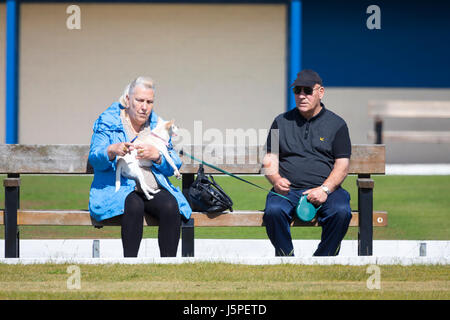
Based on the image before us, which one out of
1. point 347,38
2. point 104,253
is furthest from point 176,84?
point 104,253

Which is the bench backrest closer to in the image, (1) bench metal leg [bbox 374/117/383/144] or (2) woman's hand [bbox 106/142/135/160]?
(2) woman's hand [bbox 106/142/135/160]

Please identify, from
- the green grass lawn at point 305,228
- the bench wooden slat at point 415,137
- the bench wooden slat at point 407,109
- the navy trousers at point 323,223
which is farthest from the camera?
the bench wooden slat at point 407,109

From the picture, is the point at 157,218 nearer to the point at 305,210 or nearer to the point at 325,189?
the point at 305,210

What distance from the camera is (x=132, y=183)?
526 centimetres

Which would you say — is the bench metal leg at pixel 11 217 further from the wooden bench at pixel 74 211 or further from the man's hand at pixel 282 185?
the man's hand at pixel 282 185

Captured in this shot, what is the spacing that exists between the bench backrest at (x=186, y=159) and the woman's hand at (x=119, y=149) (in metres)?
0.52

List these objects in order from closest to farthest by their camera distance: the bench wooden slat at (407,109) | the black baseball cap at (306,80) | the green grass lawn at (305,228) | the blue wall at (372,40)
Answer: the black baseball cap at (306,80), the green grass lawn at (305,228), the bench wooden slat at (407,109), the blue wall at (372,40)

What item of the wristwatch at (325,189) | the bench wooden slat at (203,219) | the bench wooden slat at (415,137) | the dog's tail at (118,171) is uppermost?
the bench wooden slat at (415,137)

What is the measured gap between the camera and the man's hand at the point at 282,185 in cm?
539

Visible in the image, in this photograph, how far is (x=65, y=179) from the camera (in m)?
11.2

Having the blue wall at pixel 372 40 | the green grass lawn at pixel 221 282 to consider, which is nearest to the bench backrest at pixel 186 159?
the green grass lawn at pixel 221 282

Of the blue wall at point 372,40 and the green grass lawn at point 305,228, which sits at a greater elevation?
the blue wall at point 372,40

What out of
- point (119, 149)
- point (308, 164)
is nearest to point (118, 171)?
point (119, 149)
